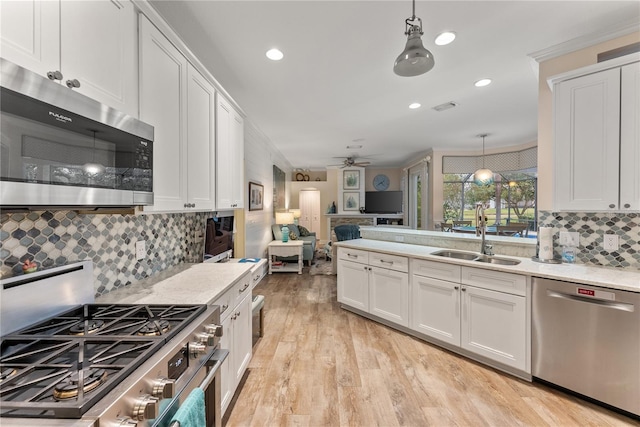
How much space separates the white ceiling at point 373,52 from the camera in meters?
1.80

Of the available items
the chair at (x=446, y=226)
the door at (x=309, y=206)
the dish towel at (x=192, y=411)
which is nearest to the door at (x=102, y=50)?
the dish towel at (x=192, y=411)

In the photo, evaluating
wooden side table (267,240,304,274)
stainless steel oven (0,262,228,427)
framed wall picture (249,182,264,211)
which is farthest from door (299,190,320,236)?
stainless steel oven (0,262,228,427)

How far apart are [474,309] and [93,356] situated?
8.41 ft

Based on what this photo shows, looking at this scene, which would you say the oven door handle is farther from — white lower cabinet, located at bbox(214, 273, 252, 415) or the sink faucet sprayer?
the sink faucet sprayer

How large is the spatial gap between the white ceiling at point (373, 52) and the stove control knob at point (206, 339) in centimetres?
198

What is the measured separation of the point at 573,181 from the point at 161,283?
314 centimetres

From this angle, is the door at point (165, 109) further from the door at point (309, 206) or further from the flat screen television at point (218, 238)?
the door at point (309, 206)

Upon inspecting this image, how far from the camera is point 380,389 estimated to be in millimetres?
2014

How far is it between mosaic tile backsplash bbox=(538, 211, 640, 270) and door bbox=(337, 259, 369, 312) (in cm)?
186

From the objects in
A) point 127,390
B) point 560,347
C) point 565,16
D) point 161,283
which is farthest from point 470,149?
point 127,390

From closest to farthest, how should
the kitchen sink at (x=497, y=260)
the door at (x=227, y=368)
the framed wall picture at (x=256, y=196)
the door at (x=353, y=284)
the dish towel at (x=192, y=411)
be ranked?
the dish towel at (x=192, y=411)
the door at (x=227, y=368)
the kitchen sink at (x=497, y=260)
the door at (x=353, y=284)
the framed wall picture at (x=256, y=196)

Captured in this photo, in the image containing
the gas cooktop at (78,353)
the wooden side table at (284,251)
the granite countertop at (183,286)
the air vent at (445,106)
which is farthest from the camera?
the wooden side table at (284,251)

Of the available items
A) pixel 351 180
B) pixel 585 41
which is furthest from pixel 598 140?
pixel 351 180

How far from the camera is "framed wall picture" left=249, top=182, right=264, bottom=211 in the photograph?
4391 millimetres
